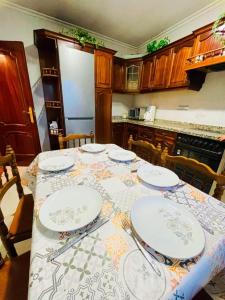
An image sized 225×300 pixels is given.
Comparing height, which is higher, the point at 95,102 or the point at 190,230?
the point at 95,102

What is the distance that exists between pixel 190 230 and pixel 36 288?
0.49 metres

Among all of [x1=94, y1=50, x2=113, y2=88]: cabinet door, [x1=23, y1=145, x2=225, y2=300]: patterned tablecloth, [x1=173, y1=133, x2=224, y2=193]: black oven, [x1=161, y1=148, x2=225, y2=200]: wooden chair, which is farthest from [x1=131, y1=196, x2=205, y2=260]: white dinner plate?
[x1=94, y1=50, x2=113, y2=88]: cabinet door

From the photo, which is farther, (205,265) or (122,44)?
(122,44)

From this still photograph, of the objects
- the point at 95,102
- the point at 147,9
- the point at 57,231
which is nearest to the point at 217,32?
the point at 147,9

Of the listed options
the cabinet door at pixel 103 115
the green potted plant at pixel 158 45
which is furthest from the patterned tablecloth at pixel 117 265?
the green potted plant at pixel 158 45

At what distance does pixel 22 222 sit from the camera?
0.86 m

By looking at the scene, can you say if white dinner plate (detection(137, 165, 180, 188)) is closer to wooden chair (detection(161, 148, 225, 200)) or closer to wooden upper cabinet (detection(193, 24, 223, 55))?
wooden chair (detection(161, 148, 225, 200))

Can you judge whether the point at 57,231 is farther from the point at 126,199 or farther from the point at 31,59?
the point at 31,59

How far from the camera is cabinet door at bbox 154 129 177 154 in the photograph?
212 centimetres

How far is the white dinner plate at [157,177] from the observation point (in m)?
0.76

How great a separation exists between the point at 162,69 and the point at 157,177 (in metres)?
2.24

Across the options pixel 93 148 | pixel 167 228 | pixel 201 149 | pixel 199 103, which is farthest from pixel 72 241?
pixel 199 103

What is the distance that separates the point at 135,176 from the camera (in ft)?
2.80

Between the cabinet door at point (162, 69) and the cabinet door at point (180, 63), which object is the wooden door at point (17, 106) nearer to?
the cabinet door at point (162, 69)
